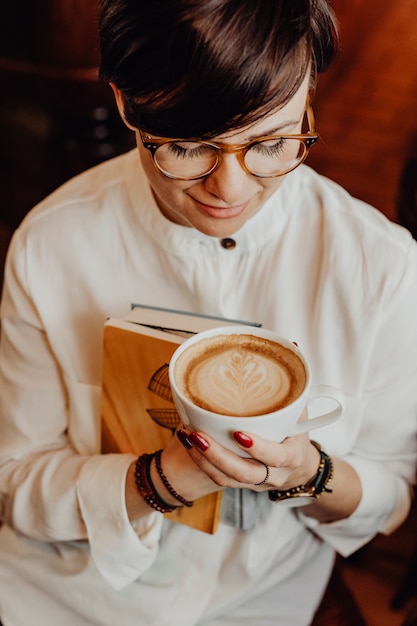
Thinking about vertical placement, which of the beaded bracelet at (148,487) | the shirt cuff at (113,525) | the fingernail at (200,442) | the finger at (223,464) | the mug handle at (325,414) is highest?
the mug handle at (325,414)

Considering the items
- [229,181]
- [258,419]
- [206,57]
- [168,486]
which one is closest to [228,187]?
[229,181]

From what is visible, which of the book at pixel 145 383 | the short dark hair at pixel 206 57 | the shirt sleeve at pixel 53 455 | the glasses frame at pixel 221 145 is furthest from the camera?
the shirt sleeve at pixel 53 455

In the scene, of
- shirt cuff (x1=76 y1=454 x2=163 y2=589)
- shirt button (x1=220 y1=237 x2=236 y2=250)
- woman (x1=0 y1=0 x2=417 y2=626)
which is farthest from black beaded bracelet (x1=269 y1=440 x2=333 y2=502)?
shirt button (x1=220 y1=237 x2=236 y2=250)

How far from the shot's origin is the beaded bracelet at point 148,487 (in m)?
0.97

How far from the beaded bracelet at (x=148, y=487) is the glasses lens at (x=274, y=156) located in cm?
46

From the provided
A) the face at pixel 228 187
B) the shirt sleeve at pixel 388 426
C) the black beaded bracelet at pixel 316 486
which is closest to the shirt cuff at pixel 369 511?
the shirt sleeve at pixel 388 426

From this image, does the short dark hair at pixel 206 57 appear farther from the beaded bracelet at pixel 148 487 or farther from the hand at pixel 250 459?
the beaded bracelet at pixel 148 487

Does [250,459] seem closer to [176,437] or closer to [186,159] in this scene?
[176,437]

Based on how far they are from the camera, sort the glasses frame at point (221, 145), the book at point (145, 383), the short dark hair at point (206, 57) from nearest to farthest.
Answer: the short dark hair at point (206, 57) → the glasses frame at point (221, 145) → the book at point (145, 383)

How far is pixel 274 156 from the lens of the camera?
2.70 feet

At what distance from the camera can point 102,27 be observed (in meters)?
0.75

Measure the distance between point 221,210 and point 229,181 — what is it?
57 millimetres

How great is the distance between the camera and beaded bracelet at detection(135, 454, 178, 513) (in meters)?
0.97

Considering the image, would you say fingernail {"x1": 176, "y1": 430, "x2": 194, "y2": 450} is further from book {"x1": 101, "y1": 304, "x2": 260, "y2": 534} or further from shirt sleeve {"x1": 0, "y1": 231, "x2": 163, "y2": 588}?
shirt sleeve {"x1": 0, "y1": 231, "x2": 163, "y2": 588}
